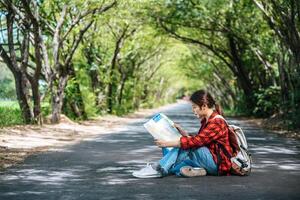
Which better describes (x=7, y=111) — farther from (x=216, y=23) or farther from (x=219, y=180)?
(x=219, y=180)

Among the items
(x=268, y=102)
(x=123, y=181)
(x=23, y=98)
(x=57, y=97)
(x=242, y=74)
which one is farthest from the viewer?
(x=242, y=74)

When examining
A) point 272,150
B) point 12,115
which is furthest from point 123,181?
point 12,115

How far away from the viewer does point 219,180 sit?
804 centimetres

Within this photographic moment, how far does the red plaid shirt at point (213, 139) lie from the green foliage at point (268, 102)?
63.8 ft

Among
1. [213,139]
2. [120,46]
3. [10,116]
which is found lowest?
[213,139]

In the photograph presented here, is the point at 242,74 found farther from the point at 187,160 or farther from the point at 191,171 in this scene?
the point at 191,171

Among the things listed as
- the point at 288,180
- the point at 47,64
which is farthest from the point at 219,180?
the point at 47,64

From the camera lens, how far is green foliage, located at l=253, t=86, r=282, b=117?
1114 inches

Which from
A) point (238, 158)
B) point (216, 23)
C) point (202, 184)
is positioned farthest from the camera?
point (216, 23)

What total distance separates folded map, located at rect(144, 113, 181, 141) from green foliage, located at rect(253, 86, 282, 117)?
64.5 feet

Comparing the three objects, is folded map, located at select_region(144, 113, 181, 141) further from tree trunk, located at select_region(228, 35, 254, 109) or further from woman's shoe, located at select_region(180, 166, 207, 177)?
tree trunk, located at select_region(228, 35, 254, 109)

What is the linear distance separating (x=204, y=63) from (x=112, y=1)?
29.1 metres

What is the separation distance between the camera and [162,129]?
8.31 metres

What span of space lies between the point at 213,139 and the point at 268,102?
2082 centimetres
